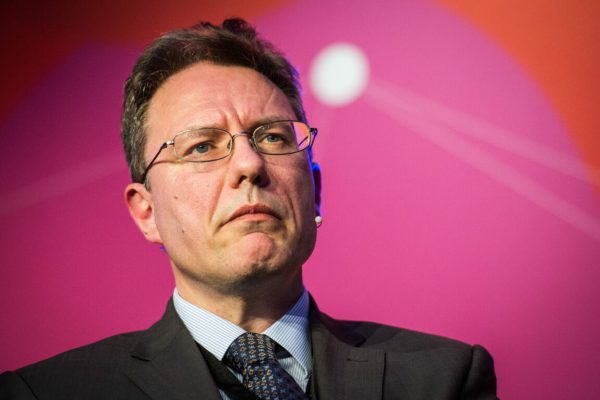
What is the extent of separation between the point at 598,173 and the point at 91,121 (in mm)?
2026

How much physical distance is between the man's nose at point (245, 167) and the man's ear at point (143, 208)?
1.18ft

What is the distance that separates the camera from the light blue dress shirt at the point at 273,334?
5.94 feet

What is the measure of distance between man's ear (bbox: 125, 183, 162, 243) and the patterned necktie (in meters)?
0.44

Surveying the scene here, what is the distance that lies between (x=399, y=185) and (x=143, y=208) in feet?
3.55

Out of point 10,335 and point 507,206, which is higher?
point 507,206

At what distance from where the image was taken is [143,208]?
2.04 meters

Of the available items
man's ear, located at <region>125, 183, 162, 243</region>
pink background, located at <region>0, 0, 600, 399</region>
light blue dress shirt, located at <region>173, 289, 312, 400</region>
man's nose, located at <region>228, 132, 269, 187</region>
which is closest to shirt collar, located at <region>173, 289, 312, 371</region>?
light blue dress shirt, located at <region>173, 289, 312, 400</region>

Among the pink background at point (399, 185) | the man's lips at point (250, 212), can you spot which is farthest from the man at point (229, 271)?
the pink background at point (399, 185)

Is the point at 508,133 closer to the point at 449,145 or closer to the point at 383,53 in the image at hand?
the point at 449,145

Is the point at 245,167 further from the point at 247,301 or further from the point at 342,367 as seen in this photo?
the point at 342,367

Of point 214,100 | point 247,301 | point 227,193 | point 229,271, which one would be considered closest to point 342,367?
point 247,301

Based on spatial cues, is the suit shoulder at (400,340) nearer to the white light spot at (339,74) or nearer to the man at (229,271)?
→ the man at (229,271)

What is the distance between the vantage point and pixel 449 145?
2645 mm

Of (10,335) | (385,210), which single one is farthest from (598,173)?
(10,335)
